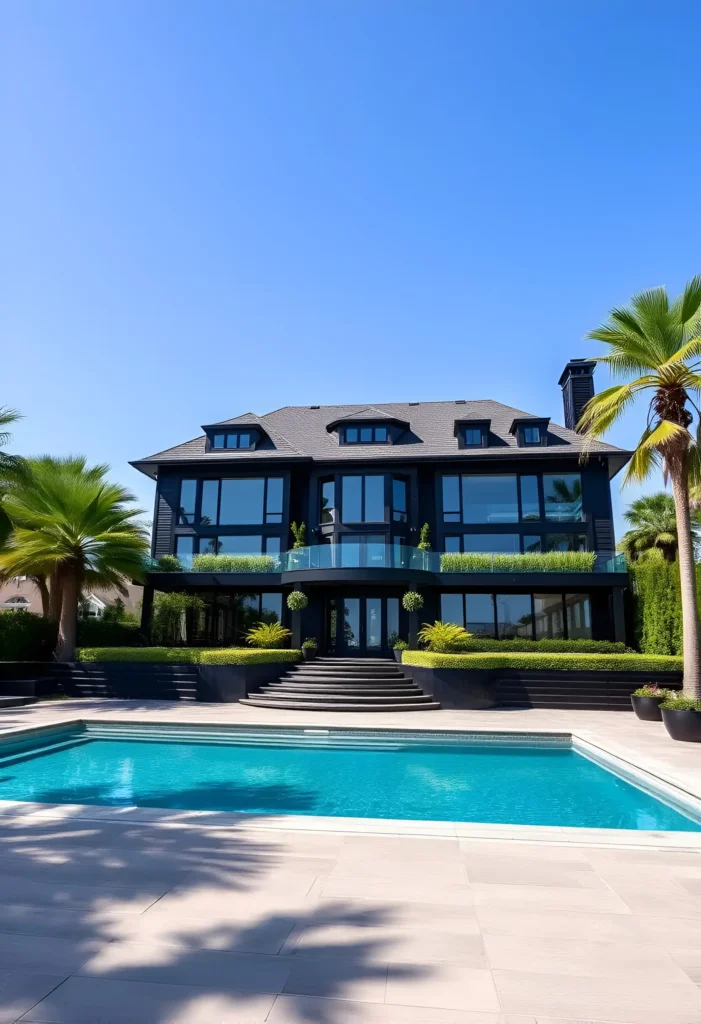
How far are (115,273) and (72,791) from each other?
10304 mm

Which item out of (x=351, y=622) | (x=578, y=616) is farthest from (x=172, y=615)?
(x=578, y=616)

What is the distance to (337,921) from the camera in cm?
374

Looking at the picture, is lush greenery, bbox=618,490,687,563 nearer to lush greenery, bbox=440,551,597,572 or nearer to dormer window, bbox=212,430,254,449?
lush greenery, bbox=440,551,597,572

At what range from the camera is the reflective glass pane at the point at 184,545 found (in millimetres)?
23641

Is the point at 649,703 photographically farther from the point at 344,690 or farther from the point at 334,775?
the point at 334,775

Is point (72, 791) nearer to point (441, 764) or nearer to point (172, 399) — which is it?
point (441, 764)

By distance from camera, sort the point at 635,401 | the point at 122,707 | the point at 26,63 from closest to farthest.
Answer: the point at 26,63
the point at 635,401
the point at 122,707

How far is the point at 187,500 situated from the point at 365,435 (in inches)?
298

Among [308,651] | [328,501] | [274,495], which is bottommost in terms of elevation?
[308,651]

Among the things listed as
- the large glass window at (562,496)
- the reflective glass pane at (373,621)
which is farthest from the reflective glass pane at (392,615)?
the large glass window at (562,496)

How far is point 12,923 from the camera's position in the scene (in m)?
3.62

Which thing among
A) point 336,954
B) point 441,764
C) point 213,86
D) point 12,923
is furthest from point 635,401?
point 12,923

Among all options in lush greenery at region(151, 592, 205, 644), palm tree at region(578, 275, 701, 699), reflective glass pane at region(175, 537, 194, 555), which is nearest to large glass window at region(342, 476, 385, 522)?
reflective glass pane at region(175, 537, 194, 555)

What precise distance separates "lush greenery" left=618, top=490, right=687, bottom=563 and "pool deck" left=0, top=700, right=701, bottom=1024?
828 inches
